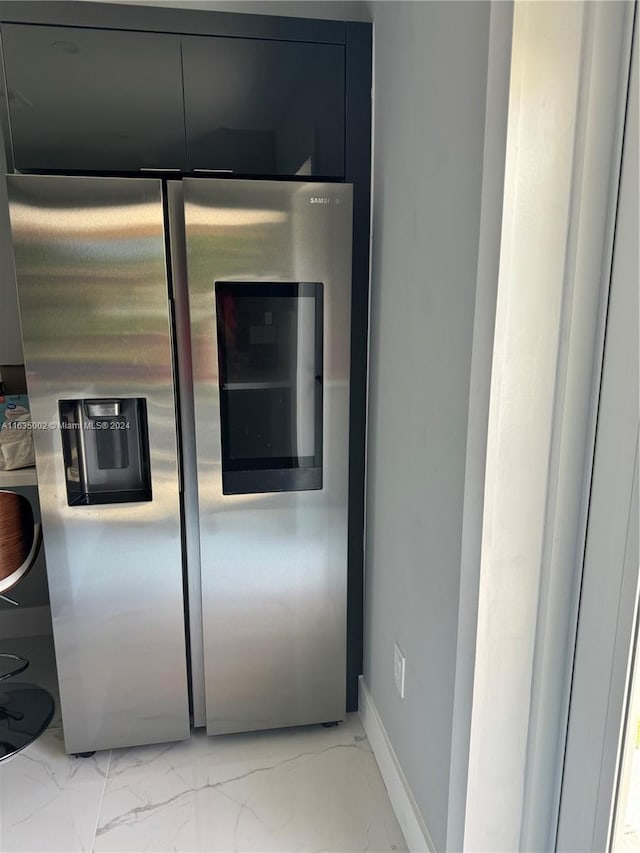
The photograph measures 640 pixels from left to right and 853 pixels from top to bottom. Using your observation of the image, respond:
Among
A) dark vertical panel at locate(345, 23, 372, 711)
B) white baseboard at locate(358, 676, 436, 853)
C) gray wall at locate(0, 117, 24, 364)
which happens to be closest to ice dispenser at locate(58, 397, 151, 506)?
dark vertical panel at locate(345, 23, 372, 711)

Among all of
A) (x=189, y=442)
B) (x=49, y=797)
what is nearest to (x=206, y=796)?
(x=49, y=797)

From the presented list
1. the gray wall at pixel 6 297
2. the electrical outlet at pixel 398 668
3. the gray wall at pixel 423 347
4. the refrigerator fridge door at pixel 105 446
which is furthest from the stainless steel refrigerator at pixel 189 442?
the gray wall at pixel 6 297

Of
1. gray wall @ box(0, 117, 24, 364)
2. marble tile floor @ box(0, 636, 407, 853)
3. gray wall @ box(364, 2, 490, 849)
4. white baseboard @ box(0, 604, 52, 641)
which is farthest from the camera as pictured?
white baseboard @ box(0, 604, 52, 641)

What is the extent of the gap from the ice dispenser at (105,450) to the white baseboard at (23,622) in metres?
1.04

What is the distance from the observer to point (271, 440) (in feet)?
5.94

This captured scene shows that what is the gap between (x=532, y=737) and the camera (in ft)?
4.02

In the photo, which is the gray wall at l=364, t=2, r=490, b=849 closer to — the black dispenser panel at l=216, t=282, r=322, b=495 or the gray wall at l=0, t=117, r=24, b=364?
the black dispenser panel at l=216, t=282, r=322, b=495

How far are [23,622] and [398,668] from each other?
5.46 ft

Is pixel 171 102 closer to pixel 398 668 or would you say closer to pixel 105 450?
pixel 105 450

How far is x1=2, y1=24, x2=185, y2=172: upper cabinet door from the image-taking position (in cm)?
160

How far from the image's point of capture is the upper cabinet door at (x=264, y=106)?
66.4 inches

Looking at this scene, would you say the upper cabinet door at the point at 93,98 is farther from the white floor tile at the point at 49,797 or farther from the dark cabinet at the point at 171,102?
the white floor tile at the point at 49,797

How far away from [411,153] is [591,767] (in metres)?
1.35

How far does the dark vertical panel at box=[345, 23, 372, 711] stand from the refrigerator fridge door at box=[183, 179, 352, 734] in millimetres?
61
